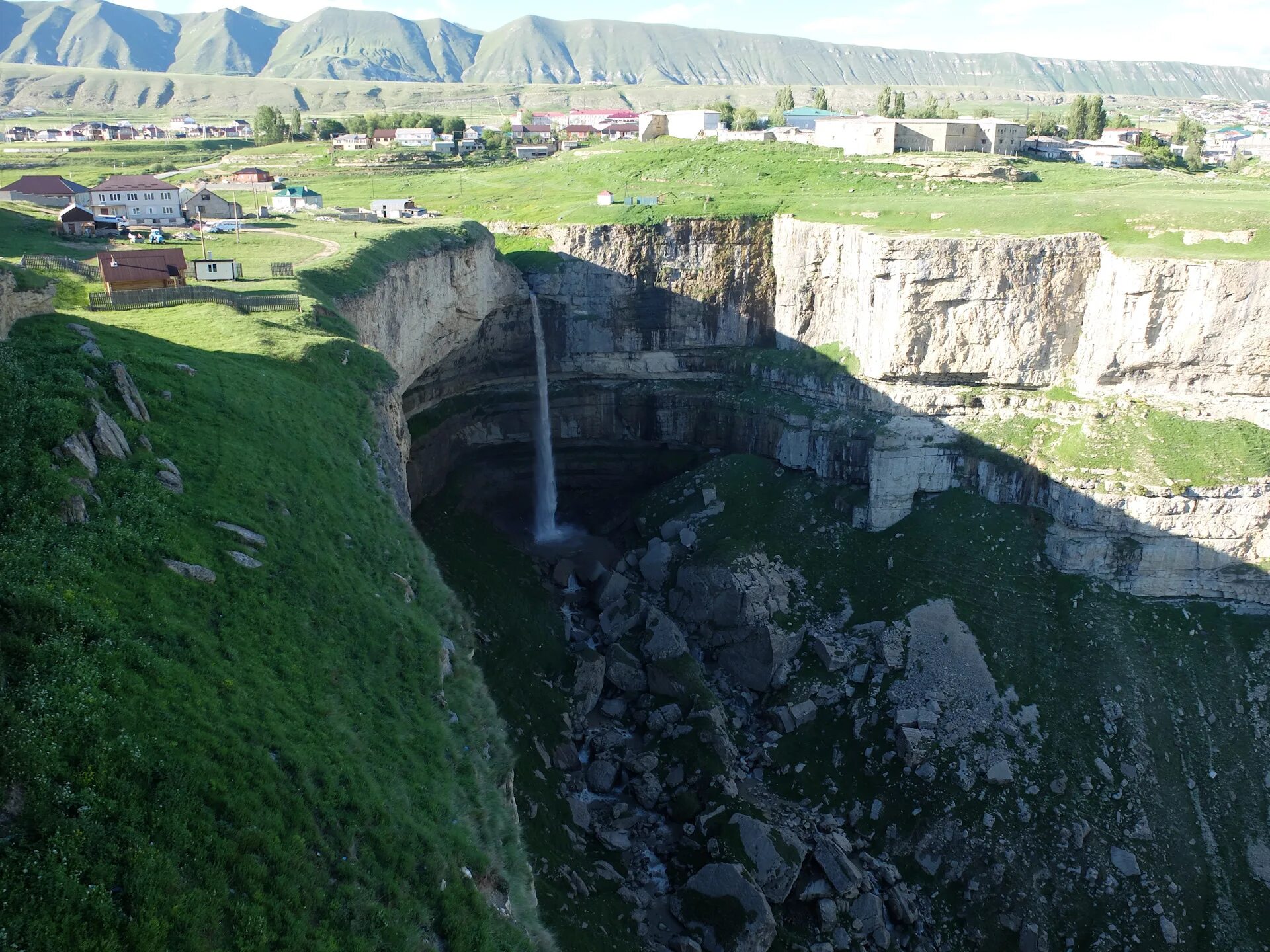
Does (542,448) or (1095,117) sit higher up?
(1095,117)

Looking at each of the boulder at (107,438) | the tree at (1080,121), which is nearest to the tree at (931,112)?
the tree at (1080,121)

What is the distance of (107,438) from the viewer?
20.6 meters

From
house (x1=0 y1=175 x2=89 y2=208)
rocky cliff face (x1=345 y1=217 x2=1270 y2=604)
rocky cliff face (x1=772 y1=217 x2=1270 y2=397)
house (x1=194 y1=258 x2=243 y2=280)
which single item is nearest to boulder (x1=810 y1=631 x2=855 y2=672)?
rocky cliff face (x1=345 y1=217 x2=1270 y2=604)

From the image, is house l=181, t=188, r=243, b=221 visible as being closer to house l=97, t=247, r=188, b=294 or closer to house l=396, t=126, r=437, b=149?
house l=97, t=247, r=188, b=294

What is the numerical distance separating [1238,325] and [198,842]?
48305 millimetres

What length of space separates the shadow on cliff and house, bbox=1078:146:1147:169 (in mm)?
43264

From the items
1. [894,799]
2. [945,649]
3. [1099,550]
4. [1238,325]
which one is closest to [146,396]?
[894,799]

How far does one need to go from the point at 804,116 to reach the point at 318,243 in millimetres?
78949

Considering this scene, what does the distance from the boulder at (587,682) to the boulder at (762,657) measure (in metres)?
6.25

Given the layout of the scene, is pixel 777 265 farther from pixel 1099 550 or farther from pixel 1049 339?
pixel 1099 550

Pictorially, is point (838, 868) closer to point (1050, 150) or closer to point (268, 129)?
point (1050, 150)

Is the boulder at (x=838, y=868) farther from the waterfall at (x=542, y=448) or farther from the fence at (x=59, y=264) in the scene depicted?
the fence at (x=59, y=264)

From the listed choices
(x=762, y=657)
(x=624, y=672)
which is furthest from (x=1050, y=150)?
(x=624, y=672)

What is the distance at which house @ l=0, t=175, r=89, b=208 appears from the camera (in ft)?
192
